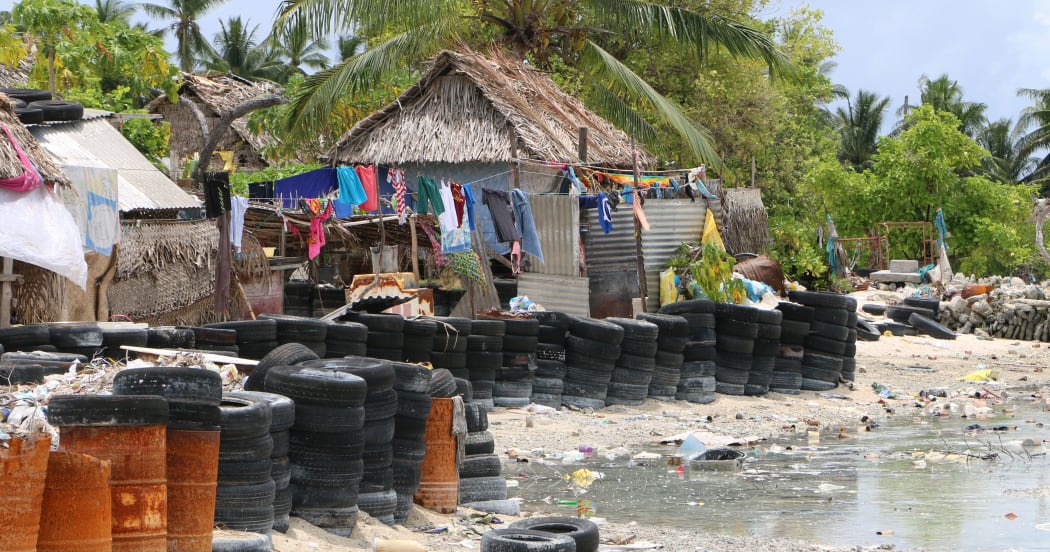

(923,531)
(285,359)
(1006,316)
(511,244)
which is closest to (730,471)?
(923,531)

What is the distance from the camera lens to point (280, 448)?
715 cm

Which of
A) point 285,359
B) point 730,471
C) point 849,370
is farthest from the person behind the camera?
point 849,370

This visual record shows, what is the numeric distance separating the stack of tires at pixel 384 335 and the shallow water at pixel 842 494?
233 centimetres

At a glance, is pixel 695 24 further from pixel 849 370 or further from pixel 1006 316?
pixel 1006 316

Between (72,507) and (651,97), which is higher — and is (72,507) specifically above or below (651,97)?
below

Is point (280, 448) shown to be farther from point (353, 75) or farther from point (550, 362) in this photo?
point (353, 75)

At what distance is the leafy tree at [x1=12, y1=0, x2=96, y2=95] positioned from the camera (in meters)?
19.1

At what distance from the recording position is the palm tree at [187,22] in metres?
56.5

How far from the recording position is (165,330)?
10805 mm

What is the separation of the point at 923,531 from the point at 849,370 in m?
9.08

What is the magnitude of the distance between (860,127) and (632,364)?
4860 cm

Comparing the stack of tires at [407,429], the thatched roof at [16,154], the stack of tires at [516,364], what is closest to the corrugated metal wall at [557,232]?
the stack of tires at [516,364]

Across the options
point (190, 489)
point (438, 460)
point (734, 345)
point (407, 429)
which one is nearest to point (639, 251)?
point (734, 345)

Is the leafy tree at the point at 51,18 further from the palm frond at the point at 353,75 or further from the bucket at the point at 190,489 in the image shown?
the bucket at the point at 190,489
